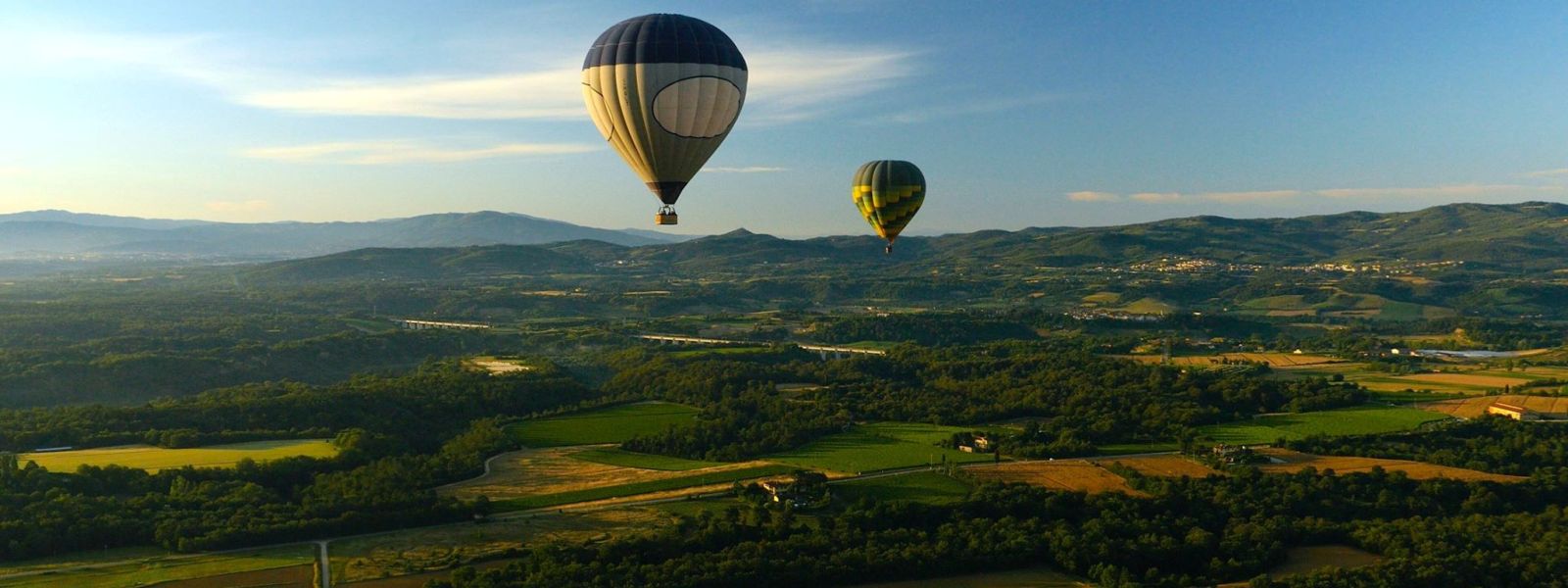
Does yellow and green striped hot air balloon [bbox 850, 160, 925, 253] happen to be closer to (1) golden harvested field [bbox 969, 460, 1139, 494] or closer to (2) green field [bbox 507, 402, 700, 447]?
(1) golden harvested field [bbox 969, 460, 1139, 494]

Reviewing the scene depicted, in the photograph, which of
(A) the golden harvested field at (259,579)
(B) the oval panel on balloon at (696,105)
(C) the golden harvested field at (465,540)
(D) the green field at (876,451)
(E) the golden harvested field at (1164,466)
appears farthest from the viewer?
(D) the green field at (876,451)

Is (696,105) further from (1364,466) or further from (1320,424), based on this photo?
(1320,424)

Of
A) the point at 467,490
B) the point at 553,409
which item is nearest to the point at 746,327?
Answer: the point at 553,409

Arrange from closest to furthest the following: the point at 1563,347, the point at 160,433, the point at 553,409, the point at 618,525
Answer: the point at 618,525, the point at 160,433, the point at 553,409, the point at 1563,347

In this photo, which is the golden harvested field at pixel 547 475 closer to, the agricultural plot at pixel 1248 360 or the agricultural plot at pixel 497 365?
the agricultural plot at pixel 497 365

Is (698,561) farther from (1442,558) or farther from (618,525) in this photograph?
(1442,558)

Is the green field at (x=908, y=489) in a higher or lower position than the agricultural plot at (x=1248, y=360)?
higher

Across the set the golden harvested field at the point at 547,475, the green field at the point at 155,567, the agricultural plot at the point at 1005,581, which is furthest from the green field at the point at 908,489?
the green field at the point at 155,567
